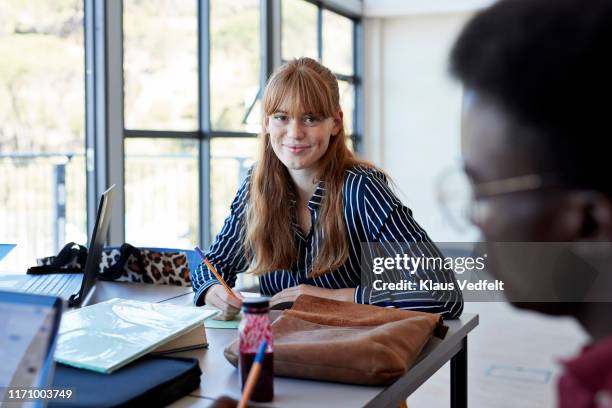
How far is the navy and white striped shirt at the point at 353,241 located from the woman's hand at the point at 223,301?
37 mm

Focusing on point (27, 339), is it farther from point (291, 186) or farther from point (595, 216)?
point (291, 186)

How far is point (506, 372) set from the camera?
3572mm

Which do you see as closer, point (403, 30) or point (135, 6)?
point (135, 6)

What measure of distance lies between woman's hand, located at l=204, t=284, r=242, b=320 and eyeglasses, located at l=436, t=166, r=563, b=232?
115 cm

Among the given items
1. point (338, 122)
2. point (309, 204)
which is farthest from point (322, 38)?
point (309, 204)

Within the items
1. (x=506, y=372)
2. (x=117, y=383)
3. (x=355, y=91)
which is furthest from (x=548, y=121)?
(x=355, y=91)

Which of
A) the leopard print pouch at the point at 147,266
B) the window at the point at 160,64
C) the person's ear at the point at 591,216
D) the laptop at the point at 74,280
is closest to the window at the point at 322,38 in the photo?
the window at the point at 160,64

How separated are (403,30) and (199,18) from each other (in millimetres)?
3226

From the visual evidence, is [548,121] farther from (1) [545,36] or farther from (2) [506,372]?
(2) [506,372]

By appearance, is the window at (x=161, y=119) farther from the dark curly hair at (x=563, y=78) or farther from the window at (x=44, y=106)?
the dark curly hair at (x=563, y=78)

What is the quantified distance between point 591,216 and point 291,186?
1.64m

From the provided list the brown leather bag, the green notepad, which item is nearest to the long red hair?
the green notepad

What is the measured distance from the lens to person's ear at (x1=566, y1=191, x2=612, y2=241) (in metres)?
0.50

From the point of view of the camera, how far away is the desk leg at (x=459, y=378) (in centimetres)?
184
